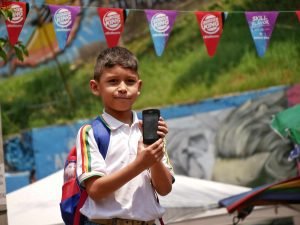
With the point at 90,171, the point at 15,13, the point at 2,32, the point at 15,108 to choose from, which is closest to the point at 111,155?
the point at 90,171

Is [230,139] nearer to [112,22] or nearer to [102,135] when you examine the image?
[112,22]

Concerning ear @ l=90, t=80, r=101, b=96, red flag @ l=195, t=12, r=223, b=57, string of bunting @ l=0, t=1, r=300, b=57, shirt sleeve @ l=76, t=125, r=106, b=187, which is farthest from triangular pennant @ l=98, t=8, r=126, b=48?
shirt sleeve @ l=76, t=125, r=106, b=187

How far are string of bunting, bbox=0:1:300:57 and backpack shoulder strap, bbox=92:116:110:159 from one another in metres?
3.58

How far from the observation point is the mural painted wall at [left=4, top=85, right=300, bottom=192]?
10359mm

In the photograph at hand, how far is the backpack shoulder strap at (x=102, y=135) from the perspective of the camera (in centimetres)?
289

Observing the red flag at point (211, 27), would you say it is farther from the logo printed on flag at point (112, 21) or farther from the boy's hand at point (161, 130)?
the boy's hand at point (161, 130)

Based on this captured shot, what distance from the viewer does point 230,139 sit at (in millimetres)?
10508

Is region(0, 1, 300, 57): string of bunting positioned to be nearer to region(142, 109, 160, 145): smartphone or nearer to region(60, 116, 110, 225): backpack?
region(60, 116, 110, 225): backpack

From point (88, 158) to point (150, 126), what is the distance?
11.3 inches

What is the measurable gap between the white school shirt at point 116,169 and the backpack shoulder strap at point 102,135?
0.01 meters

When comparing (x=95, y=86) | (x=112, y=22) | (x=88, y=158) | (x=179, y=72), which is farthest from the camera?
(x=179, y=72)

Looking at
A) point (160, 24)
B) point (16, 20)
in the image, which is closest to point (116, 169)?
point (16, 20)

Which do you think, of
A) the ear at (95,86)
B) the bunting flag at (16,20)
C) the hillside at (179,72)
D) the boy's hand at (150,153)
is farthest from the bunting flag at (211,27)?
the boy's hand at (150,153)

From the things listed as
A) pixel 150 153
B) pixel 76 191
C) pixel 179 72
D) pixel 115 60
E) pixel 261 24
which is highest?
pixel 115 60
